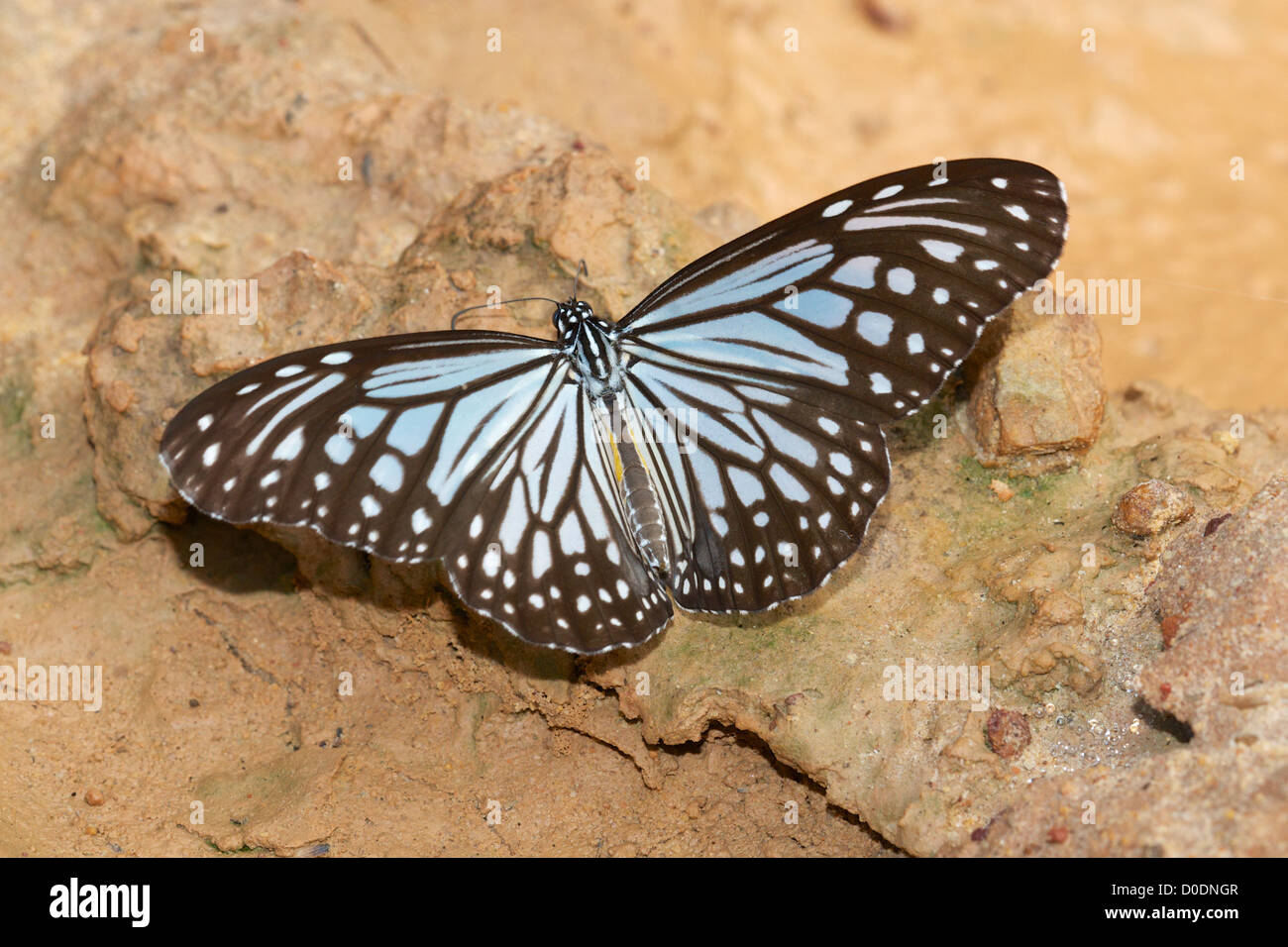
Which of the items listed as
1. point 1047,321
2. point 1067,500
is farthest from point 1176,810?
point 1047,321

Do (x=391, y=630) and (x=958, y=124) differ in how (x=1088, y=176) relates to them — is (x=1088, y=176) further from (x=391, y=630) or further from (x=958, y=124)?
(x=391, y=630)

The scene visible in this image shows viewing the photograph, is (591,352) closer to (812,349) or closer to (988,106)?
(812,349)
